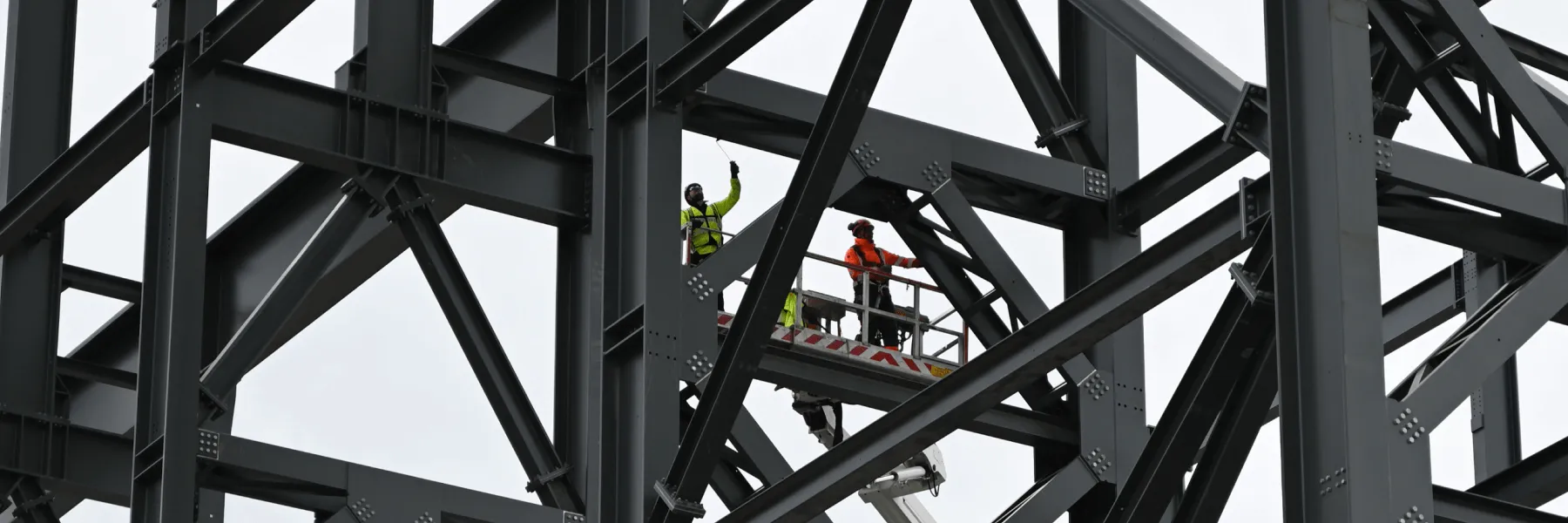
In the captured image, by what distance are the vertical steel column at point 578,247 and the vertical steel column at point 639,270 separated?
579 millimetres

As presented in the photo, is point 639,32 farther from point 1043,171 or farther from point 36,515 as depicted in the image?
point 36,515

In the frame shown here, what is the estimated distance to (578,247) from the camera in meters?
20.5

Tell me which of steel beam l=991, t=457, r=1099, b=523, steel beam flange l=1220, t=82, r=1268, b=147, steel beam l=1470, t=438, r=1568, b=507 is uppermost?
steel beam l=991, t=457, r=1099, b=523

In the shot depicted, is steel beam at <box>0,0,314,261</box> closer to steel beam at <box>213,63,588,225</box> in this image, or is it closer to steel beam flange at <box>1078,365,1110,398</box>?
steel beam at <box>213,63,588,225</box>

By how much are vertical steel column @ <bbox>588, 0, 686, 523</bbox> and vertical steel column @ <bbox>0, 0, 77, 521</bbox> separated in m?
6.06

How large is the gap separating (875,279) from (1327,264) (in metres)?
12.3

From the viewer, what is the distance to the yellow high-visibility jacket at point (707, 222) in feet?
77.4

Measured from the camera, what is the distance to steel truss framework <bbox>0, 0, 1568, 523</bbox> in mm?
12664

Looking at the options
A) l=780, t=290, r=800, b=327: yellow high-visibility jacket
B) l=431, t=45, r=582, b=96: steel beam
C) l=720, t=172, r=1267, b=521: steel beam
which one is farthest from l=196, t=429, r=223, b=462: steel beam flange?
l=780, t=290, r=800, b=327: yellow high-visibility jacket

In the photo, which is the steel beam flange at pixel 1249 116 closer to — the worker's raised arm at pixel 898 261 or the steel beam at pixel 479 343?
the steel beam at pixel 479 343

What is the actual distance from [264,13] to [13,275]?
5.08 m

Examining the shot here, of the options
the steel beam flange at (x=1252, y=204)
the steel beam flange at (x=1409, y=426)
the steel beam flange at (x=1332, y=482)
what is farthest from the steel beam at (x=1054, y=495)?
the steel beam flange at (x=1332, y=482)

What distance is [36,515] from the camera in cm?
2167

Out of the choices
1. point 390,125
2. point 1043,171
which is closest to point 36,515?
point 390,125
